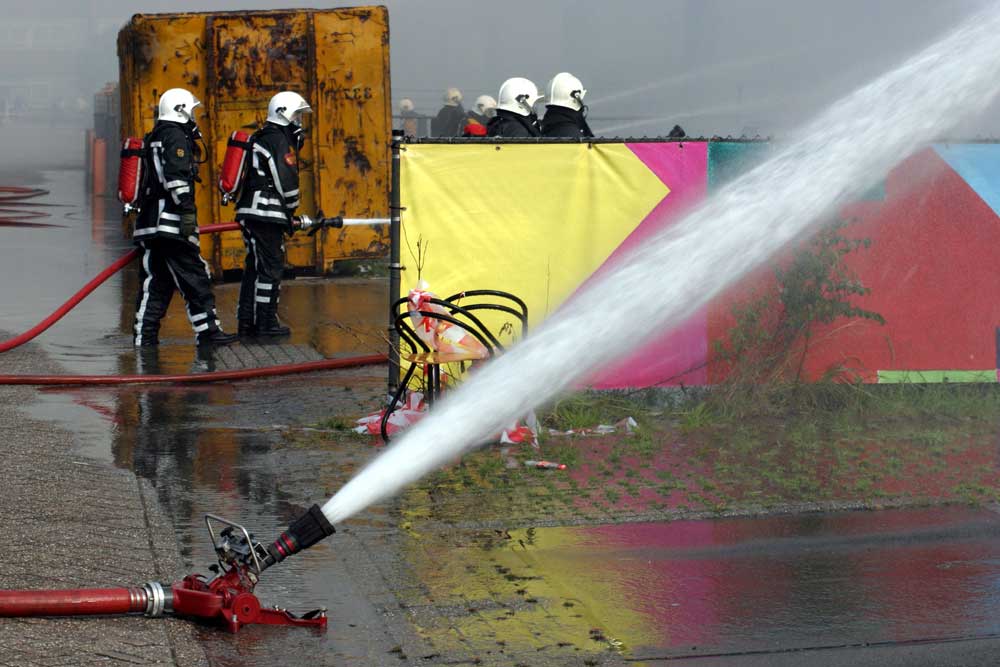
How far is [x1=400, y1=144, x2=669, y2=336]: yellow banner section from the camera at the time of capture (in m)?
8.35

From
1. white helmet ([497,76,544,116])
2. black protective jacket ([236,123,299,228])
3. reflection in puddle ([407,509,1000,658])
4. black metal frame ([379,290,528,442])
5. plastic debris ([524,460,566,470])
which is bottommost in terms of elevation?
reflection in puddle ([407,509,1000,658])

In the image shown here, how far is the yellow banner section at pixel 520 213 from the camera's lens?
8352mm

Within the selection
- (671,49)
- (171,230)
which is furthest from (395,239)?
(671,49)

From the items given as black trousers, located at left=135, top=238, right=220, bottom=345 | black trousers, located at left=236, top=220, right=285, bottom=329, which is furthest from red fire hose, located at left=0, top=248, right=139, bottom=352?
black trousers, located at left=236, top=220, right=285, bottom=329

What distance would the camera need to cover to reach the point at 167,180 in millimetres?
10508

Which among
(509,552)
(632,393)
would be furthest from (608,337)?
(509,552)

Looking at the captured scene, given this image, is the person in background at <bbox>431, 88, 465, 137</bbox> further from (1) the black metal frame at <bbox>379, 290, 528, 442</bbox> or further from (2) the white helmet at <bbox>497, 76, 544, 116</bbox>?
(1) the black metal frame at <bbox>379, 290, 528, 442</bbox>

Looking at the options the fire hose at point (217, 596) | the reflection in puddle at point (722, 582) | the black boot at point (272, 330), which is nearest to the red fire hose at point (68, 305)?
the black boot at point (272, 330)

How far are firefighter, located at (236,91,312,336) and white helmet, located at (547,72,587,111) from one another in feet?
6.17

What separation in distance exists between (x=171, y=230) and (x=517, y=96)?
313 cm

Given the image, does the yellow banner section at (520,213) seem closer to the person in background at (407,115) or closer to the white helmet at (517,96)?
the white helmet at (517,96)

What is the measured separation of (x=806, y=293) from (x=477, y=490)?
104 inches

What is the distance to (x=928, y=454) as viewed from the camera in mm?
7832

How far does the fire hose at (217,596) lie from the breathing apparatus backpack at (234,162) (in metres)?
6.15
